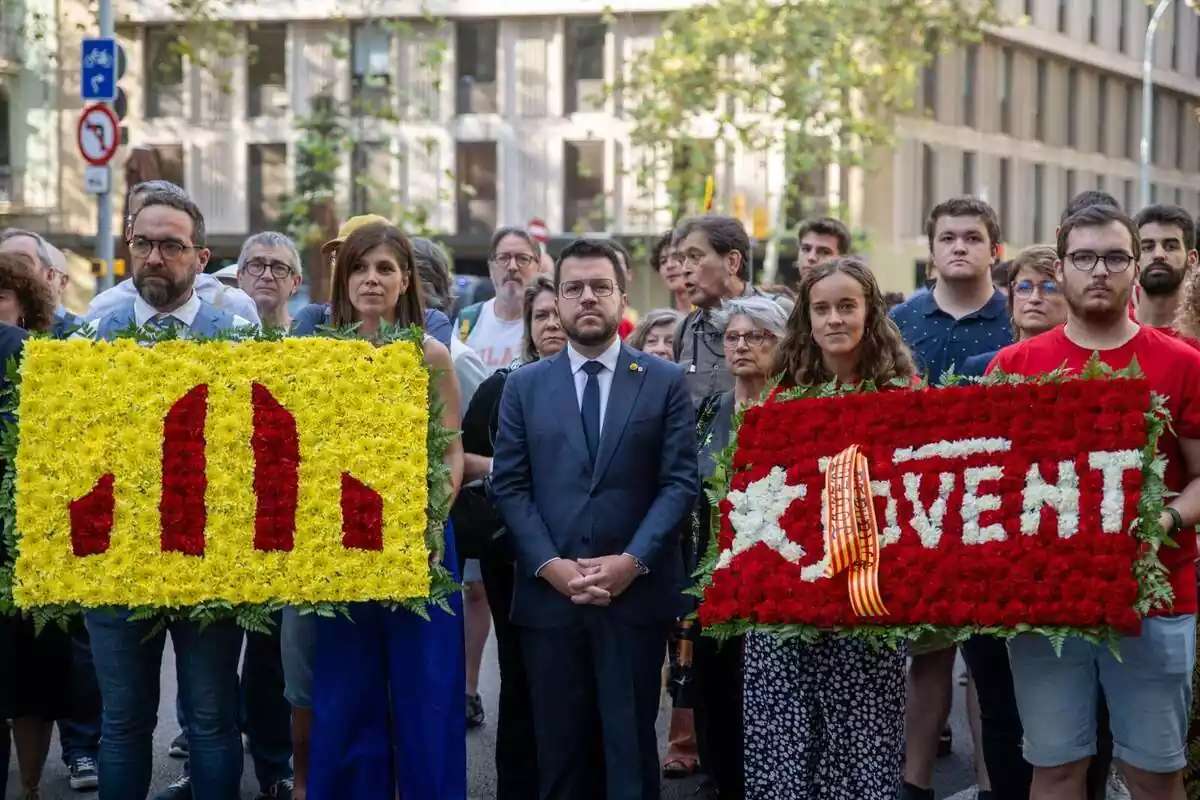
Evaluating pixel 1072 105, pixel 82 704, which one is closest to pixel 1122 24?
pixel 1072 105

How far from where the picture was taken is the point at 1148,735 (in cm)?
550

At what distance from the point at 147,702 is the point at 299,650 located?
0.68 metres

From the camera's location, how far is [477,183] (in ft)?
136

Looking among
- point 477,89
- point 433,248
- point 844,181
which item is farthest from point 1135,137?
point 433,248

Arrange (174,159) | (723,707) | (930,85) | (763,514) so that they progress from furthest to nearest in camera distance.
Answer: (930,85) < (174,159) < (723,707) < (763,514)

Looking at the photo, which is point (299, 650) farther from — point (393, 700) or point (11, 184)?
point (11, 184)

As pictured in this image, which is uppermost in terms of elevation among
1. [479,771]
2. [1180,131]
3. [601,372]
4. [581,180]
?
[1180,131]

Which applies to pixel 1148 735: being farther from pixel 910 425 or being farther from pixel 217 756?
pixel 217 756

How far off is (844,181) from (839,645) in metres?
34.5

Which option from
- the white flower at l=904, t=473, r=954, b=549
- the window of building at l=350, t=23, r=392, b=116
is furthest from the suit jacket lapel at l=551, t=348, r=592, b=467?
the window of building at l=350, t=23, r=392, b=116

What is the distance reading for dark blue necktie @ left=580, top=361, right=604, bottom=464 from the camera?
6.43 metres

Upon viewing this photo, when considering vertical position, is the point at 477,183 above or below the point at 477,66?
below

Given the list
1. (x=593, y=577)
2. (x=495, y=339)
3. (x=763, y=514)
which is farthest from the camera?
(x=495, y=339)

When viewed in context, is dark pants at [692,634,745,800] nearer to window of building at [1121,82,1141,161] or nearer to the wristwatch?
the wristwatch
